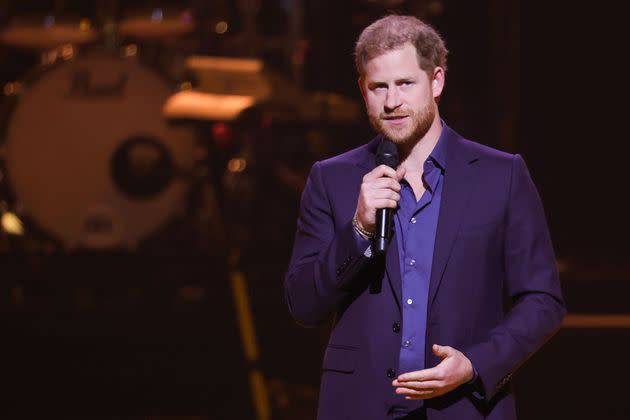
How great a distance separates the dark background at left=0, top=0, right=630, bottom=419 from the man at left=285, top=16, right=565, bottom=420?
5.78 ft

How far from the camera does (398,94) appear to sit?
A: 6.04 ft

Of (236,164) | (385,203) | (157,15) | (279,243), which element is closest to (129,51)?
(157,15)

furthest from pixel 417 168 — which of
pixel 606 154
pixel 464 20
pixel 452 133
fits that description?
pixel 606 154

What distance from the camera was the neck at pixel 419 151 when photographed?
1.93 metres

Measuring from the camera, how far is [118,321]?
5.24 m

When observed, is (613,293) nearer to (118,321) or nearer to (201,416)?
(201,416)

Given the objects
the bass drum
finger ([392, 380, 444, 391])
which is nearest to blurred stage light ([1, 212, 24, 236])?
the bass drum

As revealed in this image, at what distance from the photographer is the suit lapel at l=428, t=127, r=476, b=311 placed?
182cm

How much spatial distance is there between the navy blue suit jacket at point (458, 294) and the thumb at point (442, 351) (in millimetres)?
94

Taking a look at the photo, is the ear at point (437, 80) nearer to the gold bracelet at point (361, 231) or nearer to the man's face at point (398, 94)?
the man's face at point (398, 94)

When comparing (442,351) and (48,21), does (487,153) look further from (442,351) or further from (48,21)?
(48,21)

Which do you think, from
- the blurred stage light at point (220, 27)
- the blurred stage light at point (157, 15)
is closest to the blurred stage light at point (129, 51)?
the blurred stage light at point (157, 15)

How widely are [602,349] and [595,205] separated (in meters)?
1.61

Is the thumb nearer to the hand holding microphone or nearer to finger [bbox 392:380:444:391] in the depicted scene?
finger [bbox 392:380:444:391]
